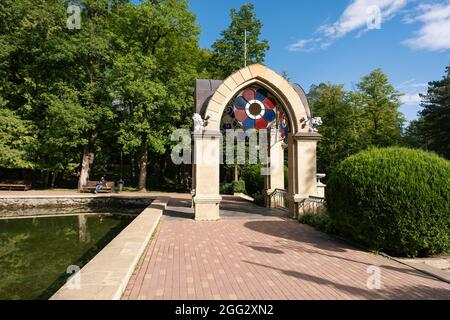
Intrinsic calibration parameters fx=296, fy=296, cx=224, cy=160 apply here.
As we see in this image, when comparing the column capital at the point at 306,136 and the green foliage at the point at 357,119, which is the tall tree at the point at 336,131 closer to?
the green foliage at the point at 357,119

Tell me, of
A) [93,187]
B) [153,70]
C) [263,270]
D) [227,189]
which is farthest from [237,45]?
[263,270]

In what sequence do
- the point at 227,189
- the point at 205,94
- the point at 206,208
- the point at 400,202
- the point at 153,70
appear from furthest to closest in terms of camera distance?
the point at 227,189 < the point at 153,70 < the point at 205,94 < the point at 206,208 < the point at 400,202

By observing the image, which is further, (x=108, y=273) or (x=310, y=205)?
(x=310, y=205)

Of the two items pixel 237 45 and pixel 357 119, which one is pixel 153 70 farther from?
pixel 357 119

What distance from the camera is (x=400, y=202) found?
6496mm

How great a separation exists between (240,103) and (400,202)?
7.34m

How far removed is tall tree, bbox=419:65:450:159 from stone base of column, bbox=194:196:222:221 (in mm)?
29905

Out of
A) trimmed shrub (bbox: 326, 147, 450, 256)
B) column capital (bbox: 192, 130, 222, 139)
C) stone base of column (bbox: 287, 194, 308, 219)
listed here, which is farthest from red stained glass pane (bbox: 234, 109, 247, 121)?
trimmed shrub (bbox: 326, 147, 450, 256)

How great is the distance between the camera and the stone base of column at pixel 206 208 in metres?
11.1

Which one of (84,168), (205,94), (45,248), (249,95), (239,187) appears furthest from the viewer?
(84,168)

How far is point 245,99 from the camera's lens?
12.2m

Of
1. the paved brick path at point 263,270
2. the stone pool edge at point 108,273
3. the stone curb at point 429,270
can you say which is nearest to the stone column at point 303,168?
the paved brick path at point 263,270

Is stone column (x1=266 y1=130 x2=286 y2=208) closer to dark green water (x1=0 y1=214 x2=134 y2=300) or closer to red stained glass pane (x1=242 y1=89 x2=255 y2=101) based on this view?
red stained glass pane (x1=242 y1=89 x2=255 y2=101)

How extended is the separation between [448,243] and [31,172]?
107ft
